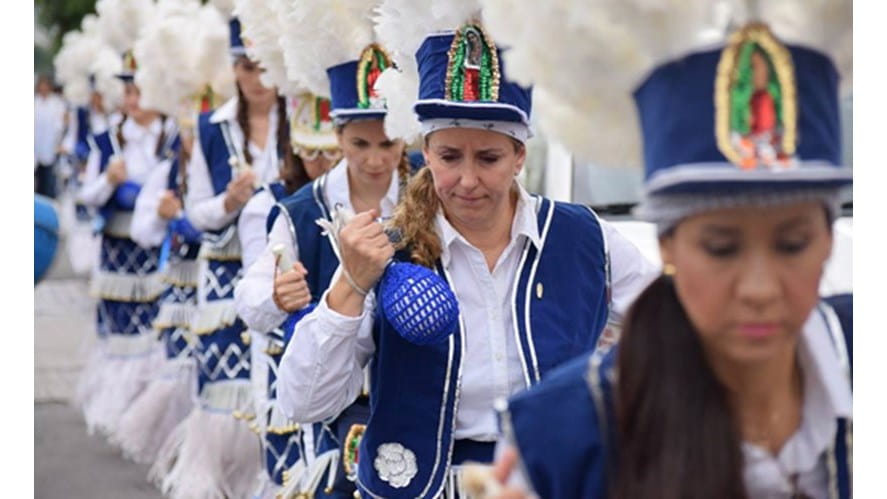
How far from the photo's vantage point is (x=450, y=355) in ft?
10.3

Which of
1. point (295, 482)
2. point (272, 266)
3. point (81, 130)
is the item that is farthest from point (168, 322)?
point (81, 130)

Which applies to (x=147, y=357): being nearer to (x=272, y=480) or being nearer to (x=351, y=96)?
(x=272, y=480)

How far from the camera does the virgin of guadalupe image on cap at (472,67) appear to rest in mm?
3191

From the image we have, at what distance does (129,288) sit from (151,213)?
0.79 meters

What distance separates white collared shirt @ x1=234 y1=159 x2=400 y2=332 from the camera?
424 cm

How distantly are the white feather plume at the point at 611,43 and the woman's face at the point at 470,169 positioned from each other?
3.31 feet

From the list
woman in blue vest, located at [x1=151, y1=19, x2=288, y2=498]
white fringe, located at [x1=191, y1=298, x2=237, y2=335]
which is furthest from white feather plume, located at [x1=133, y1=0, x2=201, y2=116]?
white fringe, located at [x1=191, y1=298, x2=237, y2=335]

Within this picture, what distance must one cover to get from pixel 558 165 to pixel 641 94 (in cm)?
391

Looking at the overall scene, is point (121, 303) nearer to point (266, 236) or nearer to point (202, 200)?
point (202, 200)

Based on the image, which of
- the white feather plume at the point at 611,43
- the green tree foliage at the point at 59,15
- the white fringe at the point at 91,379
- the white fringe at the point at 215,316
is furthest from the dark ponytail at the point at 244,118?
the green tree foliage at the point at 59,15

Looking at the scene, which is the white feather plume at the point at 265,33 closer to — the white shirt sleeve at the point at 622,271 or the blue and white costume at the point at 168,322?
the blue and white costume at the point at 168,322

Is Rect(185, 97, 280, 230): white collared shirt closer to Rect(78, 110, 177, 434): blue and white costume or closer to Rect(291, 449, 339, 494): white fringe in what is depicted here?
Rect(78, 110, 177, 434): blue and white costume

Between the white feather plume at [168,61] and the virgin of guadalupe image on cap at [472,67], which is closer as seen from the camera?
the virgin of guadalupe image on cap at [472,67]

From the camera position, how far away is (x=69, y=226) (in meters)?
17.1
